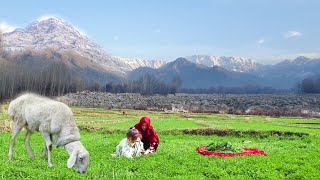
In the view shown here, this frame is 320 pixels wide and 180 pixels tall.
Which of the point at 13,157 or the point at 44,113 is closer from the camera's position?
the point at 44,113

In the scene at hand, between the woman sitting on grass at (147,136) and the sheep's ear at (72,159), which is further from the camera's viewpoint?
the woman sitting on grass at (147,136)

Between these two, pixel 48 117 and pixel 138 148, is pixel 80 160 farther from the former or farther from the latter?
pixel 138 148

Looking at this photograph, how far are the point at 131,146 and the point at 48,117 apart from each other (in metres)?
5.25

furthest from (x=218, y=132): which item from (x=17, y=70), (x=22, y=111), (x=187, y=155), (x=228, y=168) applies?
(x=17, y=70)

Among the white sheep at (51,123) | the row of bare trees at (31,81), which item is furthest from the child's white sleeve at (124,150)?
the row of bare trees at (31,81)

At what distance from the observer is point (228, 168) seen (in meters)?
17.7

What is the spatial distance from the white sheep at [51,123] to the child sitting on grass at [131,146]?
4.23m

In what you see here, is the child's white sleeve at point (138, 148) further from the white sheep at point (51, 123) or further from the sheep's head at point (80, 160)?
the sheep's head at point (80, 160)

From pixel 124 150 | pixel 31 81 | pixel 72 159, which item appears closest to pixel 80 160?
pixel 72 159

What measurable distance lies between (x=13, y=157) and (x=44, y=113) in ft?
12.1

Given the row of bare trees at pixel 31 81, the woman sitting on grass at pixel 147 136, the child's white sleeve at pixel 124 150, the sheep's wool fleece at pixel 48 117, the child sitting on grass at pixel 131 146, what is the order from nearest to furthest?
the sheep's wool fleece at pixel 48 117 < the child's white sleeve at pixel 124 150 < the child sitting on grass at pixel 131 146 < the woman sitting on grass at pixel 147 136 < the row of bare trees at pixel 31 81

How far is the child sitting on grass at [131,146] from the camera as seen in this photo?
66.9 ft

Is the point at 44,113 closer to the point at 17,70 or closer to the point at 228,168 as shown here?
the point at 228,168

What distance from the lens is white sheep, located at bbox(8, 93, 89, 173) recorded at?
599 inches
